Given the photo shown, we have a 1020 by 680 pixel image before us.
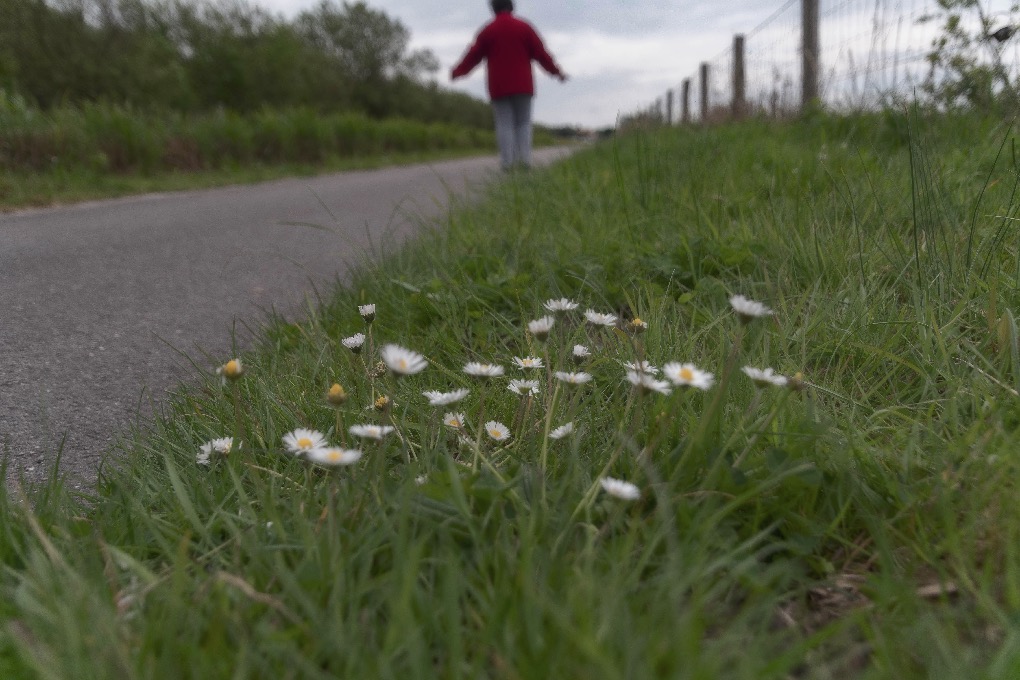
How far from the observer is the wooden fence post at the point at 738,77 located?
7.93m

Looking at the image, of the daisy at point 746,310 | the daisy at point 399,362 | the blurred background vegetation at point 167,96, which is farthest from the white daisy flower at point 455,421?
the blurred background vegetation at point 167,96

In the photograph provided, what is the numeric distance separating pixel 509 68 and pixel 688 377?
6294 mm

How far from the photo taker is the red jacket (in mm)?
6848

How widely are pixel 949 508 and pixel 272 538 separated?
3.19ft

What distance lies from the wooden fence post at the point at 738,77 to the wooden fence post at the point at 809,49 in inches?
46.9

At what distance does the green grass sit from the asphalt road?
9.9 inches

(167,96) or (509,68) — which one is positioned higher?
(167,96)

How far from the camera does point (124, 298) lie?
2.88 m

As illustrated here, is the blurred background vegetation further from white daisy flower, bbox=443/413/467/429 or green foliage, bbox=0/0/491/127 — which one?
white daisy flower, bbox=443/413/467/429

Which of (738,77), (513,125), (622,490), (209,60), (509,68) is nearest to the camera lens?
(622,490)

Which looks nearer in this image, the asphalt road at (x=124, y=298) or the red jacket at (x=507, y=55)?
the asphalt road at (x=124, y=298)

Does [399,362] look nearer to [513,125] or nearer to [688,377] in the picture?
[688,377]

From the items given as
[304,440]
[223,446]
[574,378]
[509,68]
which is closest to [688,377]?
[574,378]

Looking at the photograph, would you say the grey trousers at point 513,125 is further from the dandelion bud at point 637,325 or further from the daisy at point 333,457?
the daisy at point 333,457
